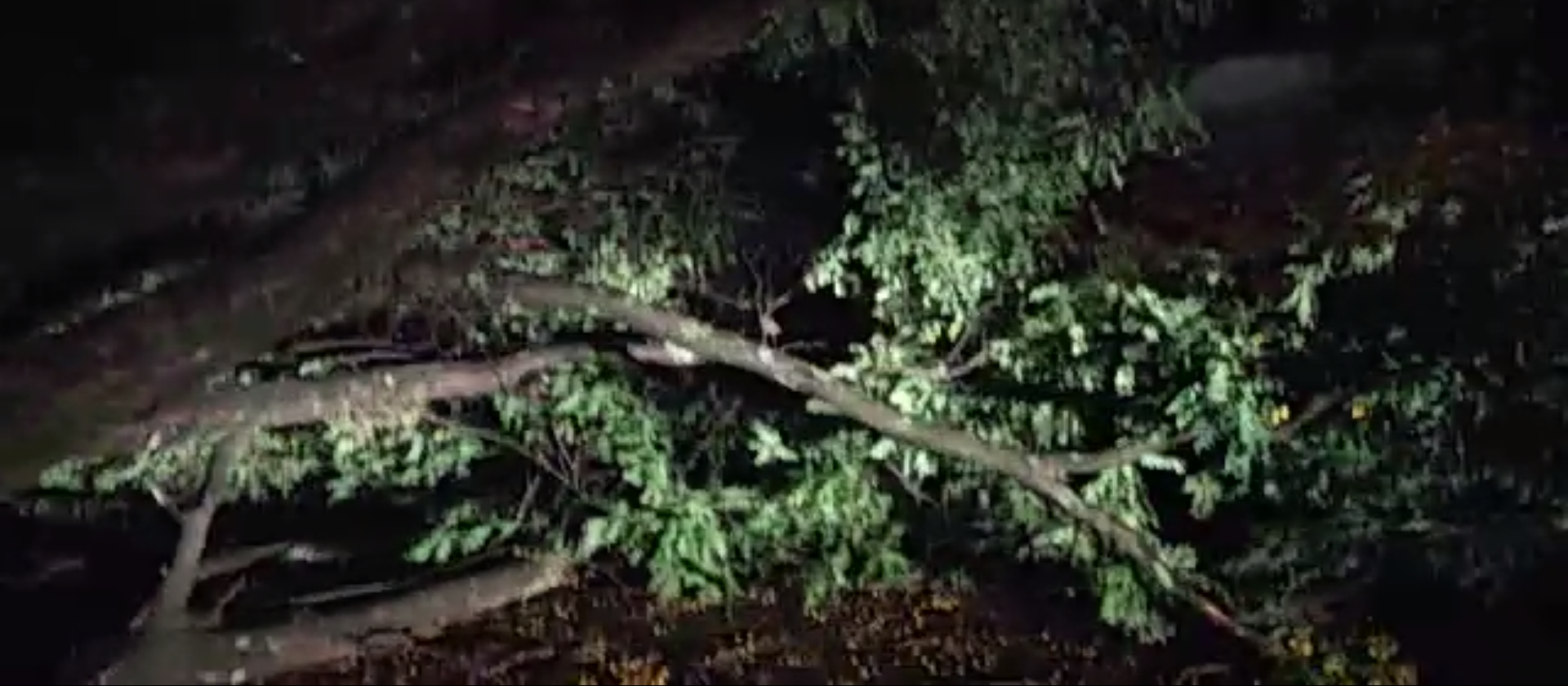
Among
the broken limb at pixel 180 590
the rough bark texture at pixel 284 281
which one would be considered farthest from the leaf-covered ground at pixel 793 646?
the rough bark texture at pixel 284 281

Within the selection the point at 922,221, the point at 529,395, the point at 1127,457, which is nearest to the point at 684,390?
the point at 529,395

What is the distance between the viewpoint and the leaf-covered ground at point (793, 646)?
4805 mm

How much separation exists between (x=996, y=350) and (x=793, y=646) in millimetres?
1020

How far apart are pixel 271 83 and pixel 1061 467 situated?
7.50 ft

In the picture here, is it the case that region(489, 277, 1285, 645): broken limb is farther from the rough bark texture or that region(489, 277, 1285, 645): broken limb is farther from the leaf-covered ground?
the rough bark texture

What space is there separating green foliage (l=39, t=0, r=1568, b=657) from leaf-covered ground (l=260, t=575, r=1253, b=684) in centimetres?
12

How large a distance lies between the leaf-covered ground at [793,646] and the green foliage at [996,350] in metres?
0.12

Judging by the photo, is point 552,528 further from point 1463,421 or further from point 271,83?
point 1463,421

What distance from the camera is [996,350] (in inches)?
215

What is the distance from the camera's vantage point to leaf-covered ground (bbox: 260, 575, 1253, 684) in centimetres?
480

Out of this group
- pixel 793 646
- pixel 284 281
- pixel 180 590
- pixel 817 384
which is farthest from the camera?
pixel 817 384

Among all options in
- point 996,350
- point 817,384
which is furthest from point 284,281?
point 996,350

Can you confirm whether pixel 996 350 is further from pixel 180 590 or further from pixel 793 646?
pixel 180 590

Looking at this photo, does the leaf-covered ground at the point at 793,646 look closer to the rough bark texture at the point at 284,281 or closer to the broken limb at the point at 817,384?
the broken limb at the point at 817,384
